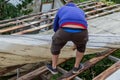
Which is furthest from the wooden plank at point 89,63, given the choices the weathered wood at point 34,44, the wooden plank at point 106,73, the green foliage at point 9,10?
the green foliage at point 9,10

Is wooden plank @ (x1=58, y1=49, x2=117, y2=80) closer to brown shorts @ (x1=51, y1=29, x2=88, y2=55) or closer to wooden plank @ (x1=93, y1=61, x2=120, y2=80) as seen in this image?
wooden plank @ (x1=93, y1=61, x2=120, y2=80)

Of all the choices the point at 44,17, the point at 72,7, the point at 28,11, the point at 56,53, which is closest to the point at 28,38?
the point at 56,53

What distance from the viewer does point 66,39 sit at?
3.68 m

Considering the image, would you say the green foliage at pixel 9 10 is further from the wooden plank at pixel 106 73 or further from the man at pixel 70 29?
the wooden plank at pixel 106 73

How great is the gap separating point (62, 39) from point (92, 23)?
10.4 ft

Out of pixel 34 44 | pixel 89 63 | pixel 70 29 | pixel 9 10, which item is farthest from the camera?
pixel 9 10

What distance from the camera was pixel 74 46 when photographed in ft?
13.6

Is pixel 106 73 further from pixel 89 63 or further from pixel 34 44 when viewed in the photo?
pixel 34 44

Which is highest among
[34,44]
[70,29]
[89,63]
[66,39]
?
[70,29]

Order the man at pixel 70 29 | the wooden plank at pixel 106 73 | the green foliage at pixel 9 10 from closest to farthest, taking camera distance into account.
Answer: the man at pixel 70 29
the wooden plank at pixel 106 73
the green foliage at pixel 9 10

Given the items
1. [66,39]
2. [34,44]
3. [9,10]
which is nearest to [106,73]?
[66,39]

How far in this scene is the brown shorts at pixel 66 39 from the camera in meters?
3.64

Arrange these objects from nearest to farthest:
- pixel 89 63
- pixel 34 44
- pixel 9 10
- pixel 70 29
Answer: pixel 70 29, pixel 34 44, pixel 89 63, pixel 9 10

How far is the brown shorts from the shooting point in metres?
3.64
